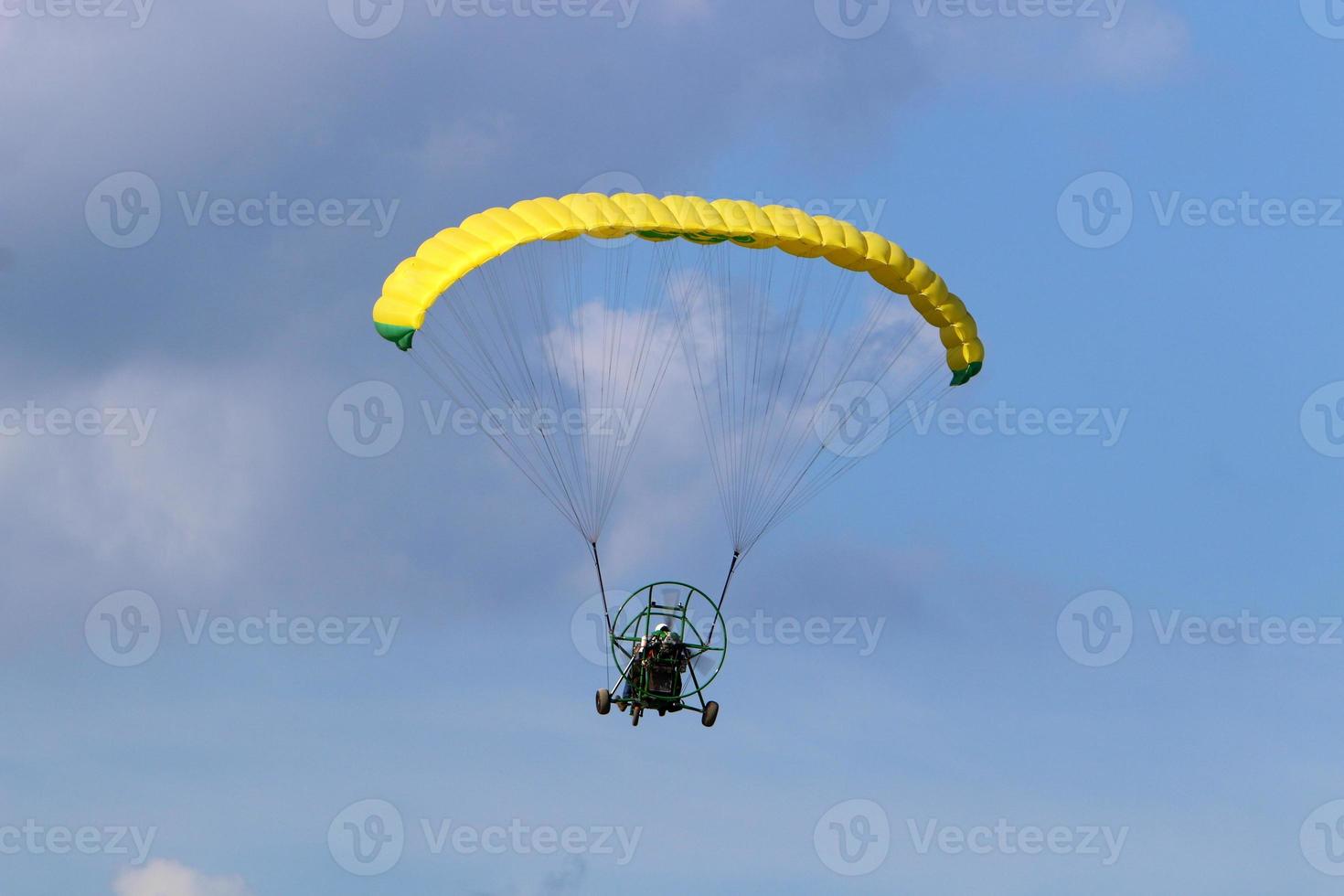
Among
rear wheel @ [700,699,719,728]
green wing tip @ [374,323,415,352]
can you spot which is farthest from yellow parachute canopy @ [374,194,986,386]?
rear wheel @ [700,699,719,728]

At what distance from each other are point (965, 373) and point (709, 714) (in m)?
10.0

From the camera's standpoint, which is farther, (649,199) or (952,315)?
(952,315)

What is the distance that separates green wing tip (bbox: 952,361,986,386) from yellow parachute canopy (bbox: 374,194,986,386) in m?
3.15

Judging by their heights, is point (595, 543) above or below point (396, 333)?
below

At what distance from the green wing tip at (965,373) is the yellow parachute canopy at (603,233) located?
315cm

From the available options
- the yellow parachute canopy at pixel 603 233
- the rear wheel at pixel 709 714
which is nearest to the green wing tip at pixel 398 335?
the yellow parachute canopy at pixel 603 233

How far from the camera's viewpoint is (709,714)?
2071 inches

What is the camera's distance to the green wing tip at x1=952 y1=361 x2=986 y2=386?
187 feet

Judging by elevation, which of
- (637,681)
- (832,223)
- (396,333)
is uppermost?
(832,223)

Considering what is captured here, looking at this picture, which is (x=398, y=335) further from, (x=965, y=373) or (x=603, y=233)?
(x=965, y=373)

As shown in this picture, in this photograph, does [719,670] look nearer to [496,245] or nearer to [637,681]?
[637,681]

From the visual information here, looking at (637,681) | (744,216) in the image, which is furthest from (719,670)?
(744,216)

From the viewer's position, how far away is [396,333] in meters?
52.4

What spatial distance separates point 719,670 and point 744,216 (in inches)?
367
